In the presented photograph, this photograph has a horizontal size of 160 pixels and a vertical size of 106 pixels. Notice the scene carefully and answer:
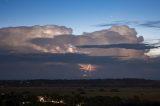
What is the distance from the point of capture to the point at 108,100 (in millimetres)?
138750

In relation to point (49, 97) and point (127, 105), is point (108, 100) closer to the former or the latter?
point (127, 105)

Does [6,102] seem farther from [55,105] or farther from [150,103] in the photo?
[150,103]

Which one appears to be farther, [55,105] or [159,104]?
[159,104]

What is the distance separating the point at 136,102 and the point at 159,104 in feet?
33.6

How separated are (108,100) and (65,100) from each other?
14556 mm

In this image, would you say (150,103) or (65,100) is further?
(150,103)

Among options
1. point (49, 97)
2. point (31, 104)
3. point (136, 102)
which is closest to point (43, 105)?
point (31, 104)

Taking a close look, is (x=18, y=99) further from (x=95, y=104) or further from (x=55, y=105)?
(x=95, y=104)

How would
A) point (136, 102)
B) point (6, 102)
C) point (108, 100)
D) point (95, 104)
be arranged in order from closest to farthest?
point (6, 102)
point (95, 104)
point (108, 100)
point (136, 102)

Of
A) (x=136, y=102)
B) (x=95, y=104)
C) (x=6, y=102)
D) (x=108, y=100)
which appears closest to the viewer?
(x=6, y=102)

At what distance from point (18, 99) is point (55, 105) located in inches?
603

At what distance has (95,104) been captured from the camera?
426ft

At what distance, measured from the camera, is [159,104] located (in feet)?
469

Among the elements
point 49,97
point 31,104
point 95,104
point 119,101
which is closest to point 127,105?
point 119,101
